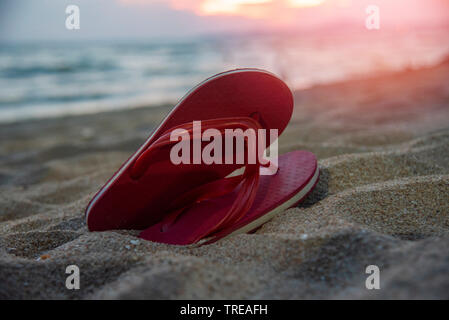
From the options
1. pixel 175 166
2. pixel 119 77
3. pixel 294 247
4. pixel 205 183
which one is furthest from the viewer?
pixel 119 77

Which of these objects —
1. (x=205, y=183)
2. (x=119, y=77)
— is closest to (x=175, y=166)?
(x=205, y=183)

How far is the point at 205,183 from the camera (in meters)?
1.39

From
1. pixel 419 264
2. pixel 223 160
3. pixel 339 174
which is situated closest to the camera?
pixel 419 264

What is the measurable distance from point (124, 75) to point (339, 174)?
9105mm

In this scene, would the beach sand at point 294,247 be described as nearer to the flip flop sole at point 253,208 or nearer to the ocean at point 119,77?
the flip flop sole at point 253,208

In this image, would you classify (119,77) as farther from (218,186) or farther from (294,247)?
(294,247)

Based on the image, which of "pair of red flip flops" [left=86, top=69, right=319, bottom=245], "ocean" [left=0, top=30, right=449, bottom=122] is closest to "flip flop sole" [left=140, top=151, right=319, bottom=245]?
"pair of red flip flops" [left=86, top=69, right=319, bottom=245]

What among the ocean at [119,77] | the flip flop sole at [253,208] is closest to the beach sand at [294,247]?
the flip flop sole at [253,208]

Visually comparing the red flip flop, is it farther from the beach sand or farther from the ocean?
the ocean

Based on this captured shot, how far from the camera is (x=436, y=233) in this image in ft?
3.41

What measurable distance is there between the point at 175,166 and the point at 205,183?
19 centimetres

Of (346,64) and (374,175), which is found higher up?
(346,64)

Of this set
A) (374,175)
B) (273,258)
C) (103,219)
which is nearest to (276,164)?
(374,175)

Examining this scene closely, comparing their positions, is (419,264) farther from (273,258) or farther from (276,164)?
(276,164)
